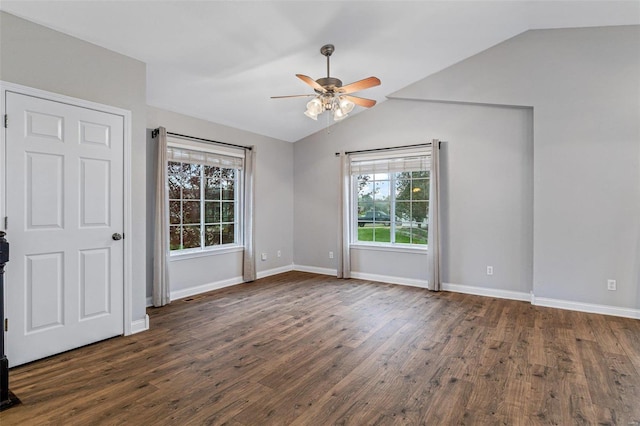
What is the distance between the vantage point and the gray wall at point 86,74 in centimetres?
260

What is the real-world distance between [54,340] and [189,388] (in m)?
1.45

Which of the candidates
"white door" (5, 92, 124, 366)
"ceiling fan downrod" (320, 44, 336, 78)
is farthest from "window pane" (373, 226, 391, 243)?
"white door" (5, 92, 124, 366)

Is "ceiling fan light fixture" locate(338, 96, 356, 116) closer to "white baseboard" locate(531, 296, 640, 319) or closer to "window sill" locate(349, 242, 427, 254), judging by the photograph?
"window sill" locate(349, 242, 427, 254)

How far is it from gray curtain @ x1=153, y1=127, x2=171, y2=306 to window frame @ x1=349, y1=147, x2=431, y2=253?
3.07 meters

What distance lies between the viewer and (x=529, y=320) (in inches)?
148

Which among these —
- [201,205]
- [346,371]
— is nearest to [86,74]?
[201,205]

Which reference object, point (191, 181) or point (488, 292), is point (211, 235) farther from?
point (488, 292)

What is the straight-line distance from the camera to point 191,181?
491 cm

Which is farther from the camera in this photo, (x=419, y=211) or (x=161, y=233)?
(x=419, y=211)

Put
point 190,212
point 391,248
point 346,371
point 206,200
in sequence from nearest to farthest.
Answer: point 346,371 < point 190,212 < point 206,200 < point 391,248

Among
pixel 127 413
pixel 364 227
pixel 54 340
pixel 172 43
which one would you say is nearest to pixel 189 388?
pixel 127 413

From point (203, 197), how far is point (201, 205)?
13 centimetres

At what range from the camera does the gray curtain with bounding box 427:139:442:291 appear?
16.4 ft

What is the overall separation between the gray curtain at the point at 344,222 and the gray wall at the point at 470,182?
0.55 feet
